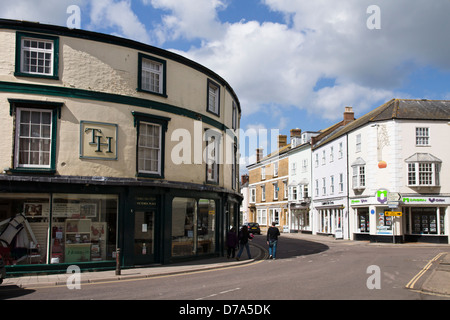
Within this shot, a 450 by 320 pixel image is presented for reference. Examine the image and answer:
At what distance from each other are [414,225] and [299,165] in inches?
763

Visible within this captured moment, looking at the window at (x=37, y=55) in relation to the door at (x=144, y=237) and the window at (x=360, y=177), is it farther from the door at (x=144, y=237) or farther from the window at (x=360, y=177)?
the window at (x=360, y=177)

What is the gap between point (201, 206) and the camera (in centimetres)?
2080

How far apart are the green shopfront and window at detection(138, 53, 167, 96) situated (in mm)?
4120

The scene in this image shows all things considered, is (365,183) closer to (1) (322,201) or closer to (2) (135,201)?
(1) (322,201)

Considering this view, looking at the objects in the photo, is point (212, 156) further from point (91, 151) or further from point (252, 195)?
point (252, 195)

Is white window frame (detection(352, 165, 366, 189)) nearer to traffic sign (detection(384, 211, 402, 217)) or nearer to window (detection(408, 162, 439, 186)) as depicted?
window (detection(408, 162, 439, 186))

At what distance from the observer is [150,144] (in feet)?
60.0

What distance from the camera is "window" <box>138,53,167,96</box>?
59.2ft

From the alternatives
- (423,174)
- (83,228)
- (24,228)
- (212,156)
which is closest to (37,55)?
(24,228)

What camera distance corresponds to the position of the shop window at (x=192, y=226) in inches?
749

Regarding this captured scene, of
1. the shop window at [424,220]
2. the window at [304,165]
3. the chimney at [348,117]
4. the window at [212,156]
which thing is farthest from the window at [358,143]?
the window at [212,156]

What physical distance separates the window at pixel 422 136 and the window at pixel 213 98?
2025 cm

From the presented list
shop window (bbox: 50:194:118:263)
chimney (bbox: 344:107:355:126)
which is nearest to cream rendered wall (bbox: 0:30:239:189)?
shop window (bbox: 50:194:118:263)

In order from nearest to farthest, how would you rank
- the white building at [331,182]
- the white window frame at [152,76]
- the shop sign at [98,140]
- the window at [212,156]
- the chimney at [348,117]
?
the shop sign at [98,140], the white window frame at [152,76], the window at [212,156], the white building at [331,182], the chimney at [348,117]
